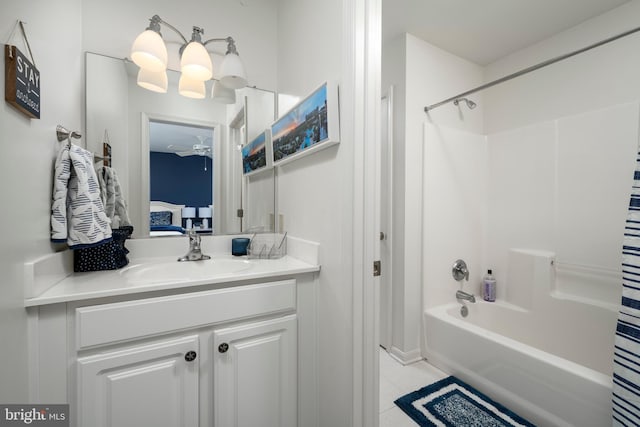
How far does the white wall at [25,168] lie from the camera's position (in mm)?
659

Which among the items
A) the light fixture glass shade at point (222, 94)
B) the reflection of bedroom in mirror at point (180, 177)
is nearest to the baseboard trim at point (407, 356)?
the reflection of bedroom in mirror at point (180, 177)

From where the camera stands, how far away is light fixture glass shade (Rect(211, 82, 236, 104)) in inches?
59.6

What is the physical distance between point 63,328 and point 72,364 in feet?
0.39

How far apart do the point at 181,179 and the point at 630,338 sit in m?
2.11

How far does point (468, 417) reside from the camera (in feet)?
4.52

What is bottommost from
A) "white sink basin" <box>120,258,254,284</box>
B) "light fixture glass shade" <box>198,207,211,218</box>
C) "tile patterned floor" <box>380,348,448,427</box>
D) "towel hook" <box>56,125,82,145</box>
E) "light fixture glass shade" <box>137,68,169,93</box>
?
"tile patterned floor" <box>380,348,448,427</box>

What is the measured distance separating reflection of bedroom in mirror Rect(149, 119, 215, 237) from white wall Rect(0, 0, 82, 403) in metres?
0.39

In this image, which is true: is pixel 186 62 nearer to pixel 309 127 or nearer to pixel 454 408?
pixel 309 127

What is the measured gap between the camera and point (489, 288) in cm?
215

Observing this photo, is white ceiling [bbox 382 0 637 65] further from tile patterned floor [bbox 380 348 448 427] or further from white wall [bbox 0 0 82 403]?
tile patterned floor [bbox 380 348 448 427]

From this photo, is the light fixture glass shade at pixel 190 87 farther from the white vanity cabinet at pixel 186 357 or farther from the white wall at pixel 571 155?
the white wall at pixel 571 155

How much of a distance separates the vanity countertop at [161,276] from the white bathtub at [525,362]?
1.18 m

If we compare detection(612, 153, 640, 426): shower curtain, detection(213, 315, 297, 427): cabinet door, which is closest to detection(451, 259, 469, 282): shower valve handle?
detection(612, 153, 640, 426): shower curtain

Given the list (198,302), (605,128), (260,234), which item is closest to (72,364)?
(198,302)
